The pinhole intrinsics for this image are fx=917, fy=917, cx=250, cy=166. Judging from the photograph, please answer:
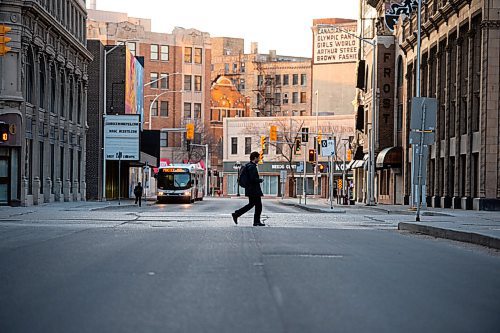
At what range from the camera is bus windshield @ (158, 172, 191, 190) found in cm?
6712

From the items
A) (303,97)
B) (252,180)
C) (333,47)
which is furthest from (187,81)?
(252,180)

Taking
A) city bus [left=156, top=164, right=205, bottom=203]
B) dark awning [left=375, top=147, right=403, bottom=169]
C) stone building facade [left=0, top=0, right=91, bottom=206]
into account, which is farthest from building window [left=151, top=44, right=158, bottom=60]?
dark awning [left=375, top=147, right=403, bottom=169]

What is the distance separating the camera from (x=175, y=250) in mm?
15445

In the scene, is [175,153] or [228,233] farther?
[175,153]

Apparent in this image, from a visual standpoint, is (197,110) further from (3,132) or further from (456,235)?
(456,235)

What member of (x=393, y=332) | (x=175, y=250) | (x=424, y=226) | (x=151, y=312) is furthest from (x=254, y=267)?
(x=424, y=226)

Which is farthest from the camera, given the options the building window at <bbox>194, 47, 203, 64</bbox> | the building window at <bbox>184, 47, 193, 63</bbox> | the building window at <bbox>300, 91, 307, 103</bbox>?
the building window at <bbox>300, 91, 307, 103</bbox>

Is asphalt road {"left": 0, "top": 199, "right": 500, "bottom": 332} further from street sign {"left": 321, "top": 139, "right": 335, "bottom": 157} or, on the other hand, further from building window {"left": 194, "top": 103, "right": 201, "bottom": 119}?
building window {"left": 194, "top": 103, "right": 201, "bottom": 119}

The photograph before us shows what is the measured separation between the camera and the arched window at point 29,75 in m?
46.2

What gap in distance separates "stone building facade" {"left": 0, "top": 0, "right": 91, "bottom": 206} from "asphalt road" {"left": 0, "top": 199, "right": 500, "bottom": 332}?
27.7 meters

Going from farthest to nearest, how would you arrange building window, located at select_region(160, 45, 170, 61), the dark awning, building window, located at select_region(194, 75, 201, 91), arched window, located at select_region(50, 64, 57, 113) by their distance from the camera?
building window, located at select_region(194, 75, 201, 91) < building window, located at select_region(160, 45, 170, 61) < the dark awning < arched window, located at select_region(50, 64, 57, 113)

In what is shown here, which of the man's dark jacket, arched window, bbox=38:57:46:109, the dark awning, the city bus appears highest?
arched window, bbox=38:57:46:109

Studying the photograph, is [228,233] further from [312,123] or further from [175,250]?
[312,123]

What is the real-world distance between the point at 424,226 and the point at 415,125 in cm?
583
